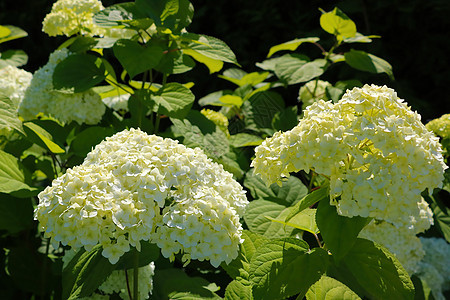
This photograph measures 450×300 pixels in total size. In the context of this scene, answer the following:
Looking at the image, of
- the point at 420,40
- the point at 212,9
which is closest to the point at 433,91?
the point at 420,40

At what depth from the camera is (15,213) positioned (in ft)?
7.61

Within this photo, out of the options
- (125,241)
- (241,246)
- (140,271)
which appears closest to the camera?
(125,241)

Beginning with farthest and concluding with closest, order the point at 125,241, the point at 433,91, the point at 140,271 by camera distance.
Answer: the point at 433,91
the point at 140,271
the point at 125,241

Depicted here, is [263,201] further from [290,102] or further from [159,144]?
[290,102]

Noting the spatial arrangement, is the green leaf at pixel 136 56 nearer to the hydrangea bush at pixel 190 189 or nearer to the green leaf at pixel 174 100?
the hydrangea bush at pixel 190 189

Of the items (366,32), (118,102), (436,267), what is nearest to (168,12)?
(118,102)

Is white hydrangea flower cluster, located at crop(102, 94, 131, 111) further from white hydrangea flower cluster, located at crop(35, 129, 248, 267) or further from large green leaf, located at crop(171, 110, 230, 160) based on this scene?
white hydrangea flower cluster, located at crop(35, 129, 248, 267)

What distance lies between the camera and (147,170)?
1469 mm

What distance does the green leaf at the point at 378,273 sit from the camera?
148 centimetres

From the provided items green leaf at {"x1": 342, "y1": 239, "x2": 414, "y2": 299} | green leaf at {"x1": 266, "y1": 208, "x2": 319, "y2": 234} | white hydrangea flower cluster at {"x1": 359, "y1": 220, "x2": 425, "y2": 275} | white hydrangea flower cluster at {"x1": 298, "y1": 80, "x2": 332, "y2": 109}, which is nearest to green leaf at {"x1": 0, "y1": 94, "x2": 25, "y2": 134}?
green leaf at {"x1": 266, "y1": 208, "x2": 319, "y2": 234}

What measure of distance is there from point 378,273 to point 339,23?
1760mm

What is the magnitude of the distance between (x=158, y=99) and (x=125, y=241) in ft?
3.37

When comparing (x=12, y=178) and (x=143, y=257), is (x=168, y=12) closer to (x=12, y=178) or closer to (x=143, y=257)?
(x=12, y=178)

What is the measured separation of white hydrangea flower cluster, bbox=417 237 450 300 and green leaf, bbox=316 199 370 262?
151 centimetres
